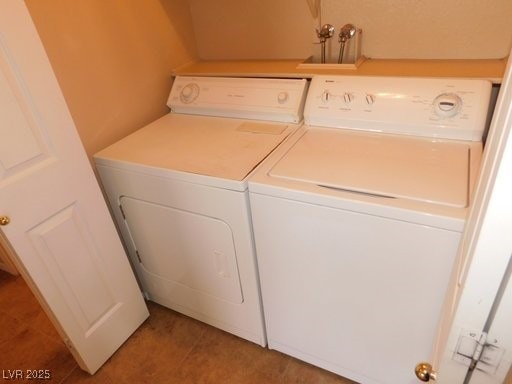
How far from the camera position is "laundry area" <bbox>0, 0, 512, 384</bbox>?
3.66 ft

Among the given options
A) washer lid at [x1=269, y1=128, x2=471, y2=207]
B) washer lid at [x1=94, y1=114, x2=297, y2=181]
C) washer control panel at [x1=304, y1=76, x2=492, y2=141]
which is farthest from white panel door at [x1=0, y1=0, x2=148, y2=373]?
washer control panel at [x1=304, y1=76, x2=492, y2=141]

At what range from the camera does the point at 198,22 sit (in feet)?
6.63

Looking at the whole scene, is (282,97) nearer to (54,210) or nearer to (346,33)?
(346,33)

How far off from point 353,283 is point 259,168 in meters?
0.53

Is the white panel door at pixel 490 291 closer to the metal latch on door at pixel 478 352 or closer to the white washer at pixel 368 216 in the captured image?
the metal latch on door at pixel 478 352

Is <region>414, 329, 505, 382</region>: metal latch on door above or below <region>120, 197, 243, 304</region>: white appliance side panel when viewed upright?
above

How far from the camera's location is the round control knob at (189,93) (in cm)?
180

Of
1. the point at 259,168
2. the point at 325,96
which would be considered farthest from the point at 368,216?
the point at 325,96

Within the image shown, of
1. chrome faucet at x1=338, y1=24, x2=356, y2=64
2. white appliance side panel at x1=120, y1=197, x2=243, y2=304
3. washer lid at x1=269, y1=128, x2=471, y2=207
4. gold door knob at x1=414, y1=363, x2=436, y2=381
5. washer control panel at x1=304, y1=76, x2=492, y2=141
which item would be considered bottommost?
white appliance side panel at x1=120, y1=197, x2=243, y2=304

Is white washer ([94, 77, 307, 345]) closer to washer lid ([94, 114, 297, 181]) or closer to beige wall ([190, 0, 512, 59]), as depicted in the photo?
washer lid ([94, 114, 297, 181])

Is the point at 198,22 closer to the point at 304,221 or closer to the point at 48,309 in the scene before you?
the point at 304,221

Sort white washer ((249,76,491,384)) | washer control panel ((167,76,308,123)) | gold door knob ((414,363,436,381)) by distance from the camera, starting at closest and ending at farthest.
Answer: gold door knob ((414,363,436,381))
white washer ((249,76,491,384))
washer control panel ((167,76,308,123))

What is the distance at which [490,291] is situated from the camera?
481mm

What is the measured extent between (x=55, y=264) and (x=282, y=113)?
1.13m
